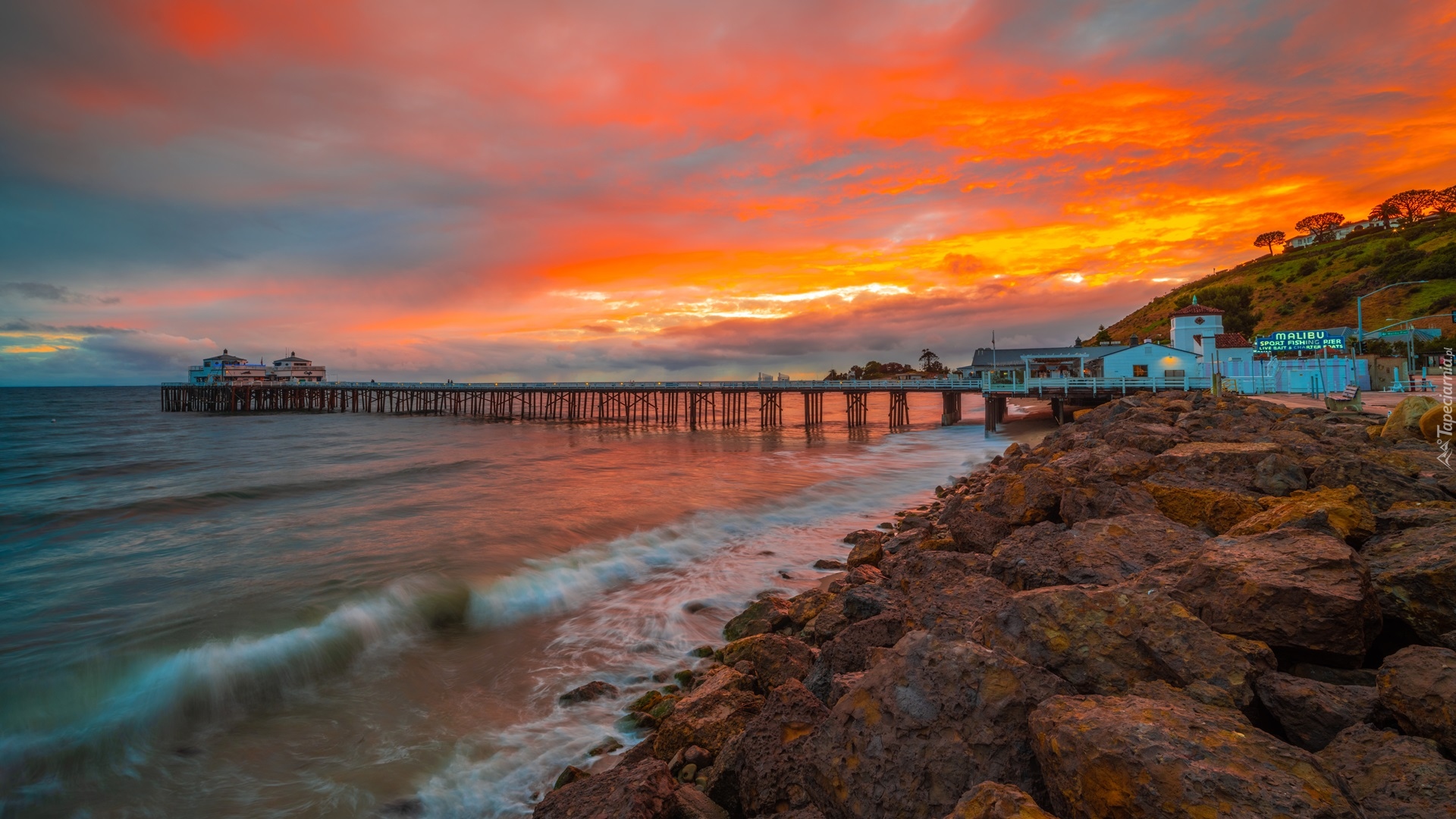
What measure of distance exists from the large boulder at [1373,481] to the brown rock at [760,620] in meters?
6.22

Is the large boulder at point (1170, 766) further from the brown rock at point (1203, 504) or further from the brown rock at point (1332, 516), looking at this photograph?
the brown rock at point (1203, 504)

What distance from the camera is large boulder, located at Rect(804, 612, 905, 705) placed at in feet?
16.9

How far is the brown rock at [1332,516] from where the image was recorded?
A: 16.5ft

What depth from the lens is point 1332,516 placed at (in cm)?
521

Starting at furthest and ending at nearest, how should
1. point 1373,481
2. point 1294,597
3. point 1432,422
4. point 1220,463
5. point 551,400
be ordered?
1. point 551,400
2. point 1432,422
3. point 1220,463
4. point 1373,481
5. point 1294,597

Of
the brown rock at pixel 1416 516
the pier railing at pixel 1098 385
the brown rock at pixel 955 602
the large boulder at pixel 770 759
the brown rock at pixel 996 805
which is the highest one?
the pier railing at pixel 1098 385

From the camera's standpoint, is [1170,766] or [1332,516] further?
[1332,516]

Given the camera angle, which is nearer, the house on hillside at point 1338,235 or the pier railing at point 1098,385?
the pier railing at point 1098,385

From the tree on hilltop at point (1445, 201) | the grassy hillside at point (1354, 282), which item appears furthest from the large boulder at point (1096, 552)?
the tree on hilltop at point (1445, 201)

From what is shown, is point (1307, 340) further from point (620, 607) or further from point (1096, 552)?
point (620, 607)

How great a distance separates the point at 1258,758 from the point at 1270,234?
150077 millimetres

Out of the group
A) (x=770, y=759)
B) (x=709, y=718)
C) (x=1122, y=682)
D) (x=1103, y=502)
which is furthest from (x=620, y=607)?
(x=1122, y=682)

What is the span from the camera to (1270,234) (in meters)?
113

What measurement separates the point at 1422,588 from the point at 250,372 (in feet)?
368
